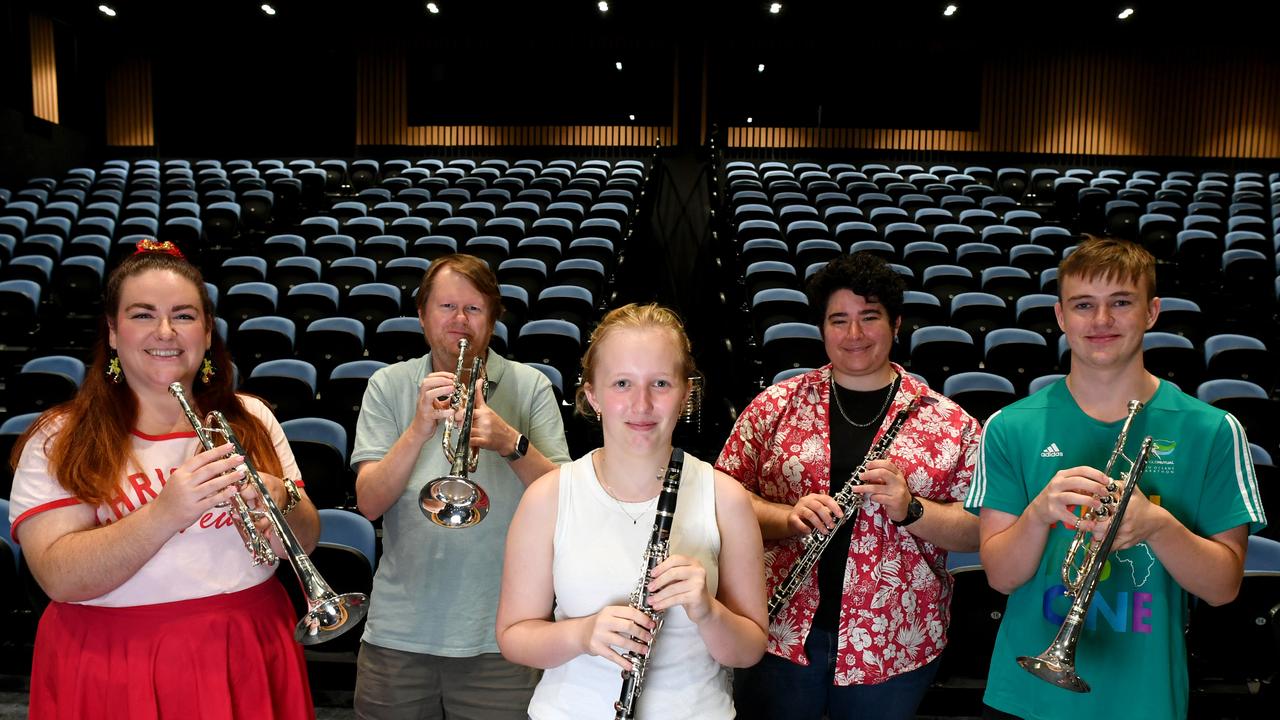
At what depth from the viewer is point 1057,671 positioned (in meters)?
1.66

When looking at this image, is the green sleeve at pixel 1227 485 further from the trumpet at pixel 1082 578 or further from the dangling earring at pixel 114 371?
the dangling earring at pixel 114 371

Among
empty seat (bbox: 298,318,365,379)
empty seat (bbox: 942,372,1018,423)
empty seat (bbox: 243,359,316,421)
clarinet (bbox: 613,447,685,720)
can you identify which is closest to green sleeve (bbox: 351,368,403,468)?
clarinet (bbox: 613,447,685,720)

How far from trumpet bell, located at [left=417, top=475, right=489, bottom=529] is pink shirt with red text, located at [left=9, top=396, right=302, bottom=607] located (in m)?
0.38

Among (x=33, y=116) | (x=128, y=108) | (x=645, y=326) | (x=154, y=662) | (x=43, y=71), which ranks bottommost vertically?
(x=154, y=662)

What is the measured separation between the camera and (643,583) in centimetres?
158

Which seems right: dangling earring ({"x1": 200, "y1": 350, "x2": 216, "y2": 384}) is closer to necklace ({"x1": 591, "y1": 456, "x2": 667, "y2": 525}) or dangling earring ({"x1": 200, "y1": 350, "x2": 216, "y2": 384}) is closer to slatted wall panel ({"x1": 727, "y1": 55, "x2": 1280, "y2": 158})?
necklace ({"x1": 591, "y1": 456, "x2": 667, "y2": 525})

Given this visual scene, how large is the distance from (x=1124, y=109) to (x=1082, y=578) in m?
16.2

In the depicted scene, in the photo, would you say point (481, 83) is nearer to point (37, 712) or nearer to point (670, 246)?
point (670, 246)

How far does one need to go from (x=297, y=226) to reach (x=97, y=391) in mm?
9248

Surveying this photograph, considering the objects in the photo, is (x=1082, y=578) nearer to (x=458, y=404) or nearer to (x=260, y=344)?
(x=458, y=404)

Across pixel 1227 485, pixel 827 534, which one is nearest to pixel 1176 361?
pixel 1227 485

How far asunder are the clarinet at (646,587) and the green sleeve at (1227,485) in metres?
1.10

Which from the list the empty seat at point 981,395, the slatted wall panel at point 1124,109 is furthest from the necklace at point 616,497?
the slatted wall panel at point 1124,109

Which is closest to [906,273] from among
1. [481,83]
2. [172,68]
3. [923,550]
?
[923,550]
